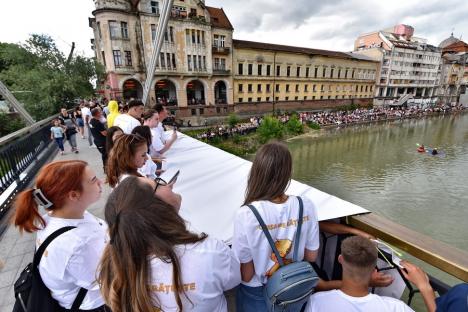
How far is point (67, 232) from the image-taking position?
1.14m

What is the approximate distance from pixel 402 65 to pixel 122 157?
59.6m

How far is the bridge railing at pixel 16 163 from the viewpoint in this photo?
3.59 metres

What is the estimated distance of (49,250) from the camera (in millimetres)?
1100

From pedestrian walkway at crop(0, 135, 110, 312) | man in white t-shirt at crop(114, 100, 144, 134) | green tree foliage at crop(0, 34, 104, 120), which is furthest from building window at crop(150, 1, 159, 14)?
pedestrian walkway at crop(0, 135, 110, 312)

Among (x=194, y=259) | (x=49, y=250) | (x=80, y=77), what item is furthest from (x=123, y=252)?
(x=80, y=77)

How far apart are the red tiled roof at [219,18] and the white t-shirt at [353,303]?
29.9m

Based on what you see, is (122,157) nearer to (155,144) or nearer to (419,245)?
(155,144)

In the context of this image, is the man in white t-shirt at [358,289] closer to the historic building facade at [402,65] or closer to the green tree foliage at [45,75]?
the green tree foliage at [45,75]

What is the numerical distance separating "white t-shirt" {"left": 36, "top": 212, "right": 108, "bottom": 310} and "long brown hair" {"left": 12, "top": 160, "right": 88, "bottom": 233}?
0.22 feet

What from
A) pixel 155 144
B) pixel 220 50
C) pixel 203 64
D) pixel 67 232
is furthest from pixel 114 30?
pixel 67 232

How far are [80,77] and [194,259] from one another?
2357cm

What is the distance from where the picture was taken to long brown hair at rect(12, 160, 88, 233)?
118cm

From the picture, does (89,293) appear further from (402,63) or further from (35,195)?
(402,63)

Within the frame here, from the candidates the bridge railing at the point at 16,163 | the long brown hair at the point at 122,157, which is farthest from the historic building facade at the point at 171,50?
the long brown hair at the point at 122,157
